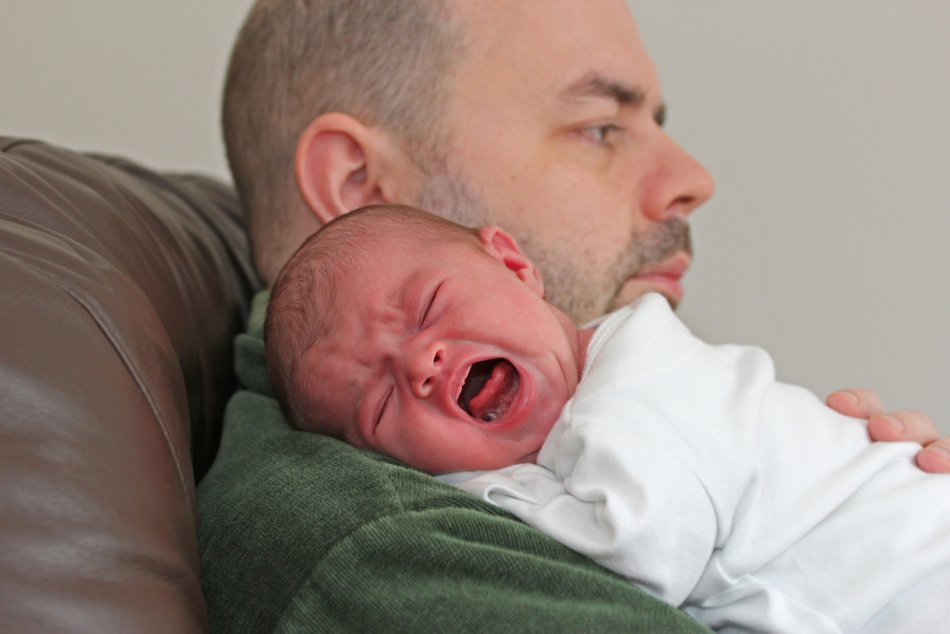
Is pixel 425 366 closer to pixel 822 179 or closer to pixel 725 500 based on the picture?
pixel 725 500

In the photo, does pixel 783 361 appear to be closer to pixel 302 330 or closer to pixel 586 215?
pixel 586 215

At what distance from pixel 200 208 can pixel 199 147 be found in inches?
55.5

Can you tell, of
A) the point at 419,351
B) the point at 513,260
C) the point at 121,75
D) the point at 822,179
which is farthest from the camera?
the point at 822,179

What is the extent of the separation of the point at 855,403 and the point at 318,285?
0.94 meters

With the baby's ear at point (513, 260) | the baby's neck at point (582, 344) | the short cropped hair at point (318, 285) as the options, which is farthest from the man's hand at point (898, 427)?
the short cropped hair at point (318, 285)

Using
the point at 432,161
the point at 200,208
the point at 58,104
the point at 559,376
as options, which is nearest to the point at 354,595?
the point at 559,376

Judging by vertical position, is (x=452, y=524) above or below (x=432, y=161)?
below

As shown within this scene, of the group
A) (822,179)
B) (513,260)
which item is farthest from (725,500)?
(822,179)

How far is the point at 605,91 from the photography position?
1809 mm

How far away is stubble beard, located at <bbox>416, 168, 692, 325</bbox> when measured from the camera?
1719 mm

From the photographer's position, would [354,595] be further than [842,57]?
No

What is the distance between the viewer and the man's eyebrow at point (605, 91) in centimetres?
177

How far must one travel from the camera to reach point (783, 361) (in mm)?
3625

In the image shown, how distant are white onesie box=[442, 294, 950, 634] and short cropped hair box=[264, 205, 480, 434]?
0.28 meters
